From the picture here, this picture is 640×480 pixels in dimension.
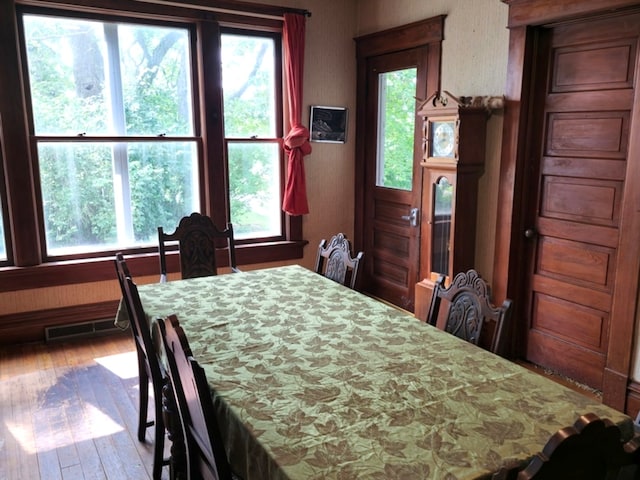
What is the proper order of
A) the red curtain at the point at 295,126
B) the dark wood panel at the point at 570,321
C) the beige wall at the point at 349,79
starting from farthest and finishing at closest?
the red curtain at the point at 295,126, the beige wall at the point at 349,79, the dark wood panel at the point at 570,321

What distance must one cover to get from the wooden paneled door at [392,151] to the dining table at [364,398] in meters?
2.08

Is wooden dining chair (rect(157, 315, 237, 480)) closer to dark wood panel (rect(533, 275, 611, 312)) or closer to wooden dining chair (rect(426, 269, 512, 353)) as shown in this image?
wooden dining chair (rect(426, 269, 512, 353))

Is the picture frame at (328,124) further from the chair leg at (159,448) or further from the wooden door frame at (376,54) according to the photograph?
the chair leg at (159,448)

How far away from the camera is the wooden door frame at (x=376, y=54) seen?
3762 mm

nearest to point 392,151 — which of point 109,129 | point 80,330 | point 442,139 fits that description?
point 442,139

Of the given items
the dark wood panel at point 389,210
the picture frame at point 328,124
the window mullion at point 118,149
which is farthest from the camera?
the picture frame at point 328,124

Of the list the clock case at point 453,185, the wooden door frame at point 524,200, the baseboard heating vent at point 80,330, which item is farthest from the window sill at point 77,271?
the wooden door frame at point 524,200

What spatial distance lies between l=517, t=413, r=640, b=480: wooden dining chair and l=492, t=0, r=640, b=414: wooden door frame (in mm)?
1960

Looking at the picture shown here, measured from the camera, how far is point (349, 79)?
4621 millimetres

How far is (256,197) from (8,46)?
79.1 inches

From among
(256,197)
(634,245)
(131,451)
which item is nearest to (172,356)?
(131,451)

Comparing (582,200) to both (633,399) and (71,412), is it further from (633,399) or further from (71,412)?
(71,412)

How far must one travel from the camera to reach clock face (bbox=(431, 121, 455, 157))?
3396 millimetres

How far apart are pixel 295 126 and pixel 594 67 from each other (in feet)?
7.26
